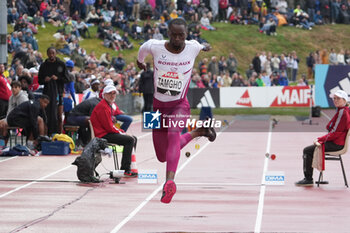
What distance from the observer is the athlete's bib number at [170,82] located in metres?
9.73

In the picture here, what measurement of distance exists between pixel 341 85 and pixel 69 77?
14498 mm

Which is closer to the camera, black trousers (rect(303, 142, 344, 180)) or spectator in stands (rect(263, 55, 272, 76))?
black trousers (rect(303, 142, 344, 180))

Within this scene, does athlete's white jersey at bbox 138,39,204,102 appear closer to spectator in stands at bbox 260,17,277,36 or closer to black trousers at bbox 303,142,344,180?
black trousers at bbox 303,142,344,180

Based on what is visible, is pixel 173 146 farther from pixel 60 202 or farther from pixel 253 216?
pixel 60 202

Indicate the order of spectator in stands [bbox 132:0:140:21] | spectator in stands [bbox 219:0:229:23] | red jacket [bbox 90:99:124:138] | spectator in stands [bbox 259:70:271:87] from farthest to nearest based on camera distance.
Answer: spectator in stands [bbox 219:0:229:23]
spectator in stands [bbox 132:0:140:21]
spectator in stands [bbox 259:70:271:87]
red jacket [bbox 90:99:124:138]

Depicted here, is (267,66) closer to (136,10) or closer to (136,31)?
(136,31)

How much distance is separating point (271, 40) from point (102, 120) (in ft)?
137

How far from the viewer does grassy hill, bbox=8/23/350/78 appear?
52250 mm

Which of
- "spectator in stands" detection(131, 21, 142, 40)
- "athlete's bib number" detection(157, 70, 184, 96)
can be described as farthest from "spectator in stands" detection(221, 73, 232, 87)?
"athlete's bib number" detection(157, 70, 184, 96)

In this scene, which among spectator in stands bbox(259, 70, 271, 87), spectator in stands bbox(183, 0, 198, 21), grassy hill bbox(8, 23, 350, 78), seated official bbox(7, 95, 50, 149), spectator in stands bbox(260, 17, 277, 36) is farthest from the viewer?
spectator in stands bbox(260, 17, 277, 36)

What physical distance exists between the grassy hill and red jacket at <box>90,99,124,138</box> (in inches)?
1425

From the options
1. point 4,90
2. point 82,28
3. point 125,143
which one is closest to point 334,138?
point 125,143

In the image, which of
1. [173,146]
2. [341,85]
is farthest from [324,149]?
[341,85]

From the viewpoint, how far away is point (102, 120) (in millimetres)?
13812
